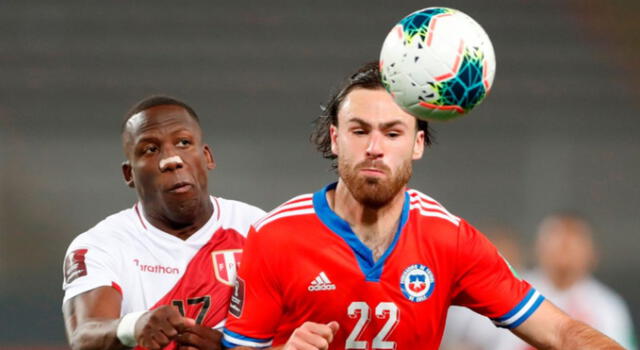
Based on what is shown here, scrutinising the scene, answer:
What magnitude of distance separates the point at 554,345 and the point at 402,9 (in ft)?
26.2

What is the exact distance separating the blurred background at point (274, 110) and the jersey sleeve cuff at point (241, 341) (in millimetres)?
7153

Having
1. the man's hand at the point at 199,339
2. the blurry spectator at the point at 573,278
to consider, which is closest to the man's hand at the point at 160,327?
the man's hand at the point at 199,339

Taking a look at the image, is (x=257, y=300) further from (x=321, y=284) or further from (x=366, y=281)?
(x=366, y=281)

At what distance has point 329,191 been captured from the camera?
366cm

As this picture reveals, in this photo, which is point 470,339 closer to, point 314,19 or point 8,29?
point 314,19

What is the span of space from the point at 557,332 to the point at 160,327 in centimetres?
142

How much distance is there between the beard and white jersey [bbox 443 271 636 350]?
3180 mm

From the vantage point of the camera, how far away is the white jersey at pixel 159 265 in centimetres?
367

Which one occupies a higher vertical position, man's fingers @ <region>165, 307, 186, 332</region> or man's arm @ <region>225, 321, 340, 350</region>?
man's fingers @ <region>165, 307, 186, 332</region>

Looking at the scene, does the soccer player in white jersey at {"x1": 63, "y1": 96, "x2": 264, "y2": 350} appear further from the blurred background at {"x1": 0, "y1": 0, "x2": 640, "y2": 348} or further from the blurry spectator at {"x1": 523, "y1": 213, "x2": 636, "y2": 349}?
the blurred background at {"x1": 0, "y1": 0, "x2": 640, "y2": 348}

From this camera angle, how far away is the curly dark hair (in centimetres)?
356

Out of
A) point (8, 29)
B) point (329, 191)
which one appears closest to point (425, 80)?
point (329, 191)

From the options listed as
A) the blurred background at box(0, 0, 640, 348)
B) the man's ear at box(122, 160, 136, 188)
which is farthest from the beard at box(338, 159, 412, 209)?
the blurred background at box(0, 0, 640, 348)

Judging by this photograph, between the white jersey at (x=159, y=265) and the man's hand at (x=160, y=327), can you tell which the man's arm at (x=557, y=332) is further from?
the man's hand at (x=160, y=327)
